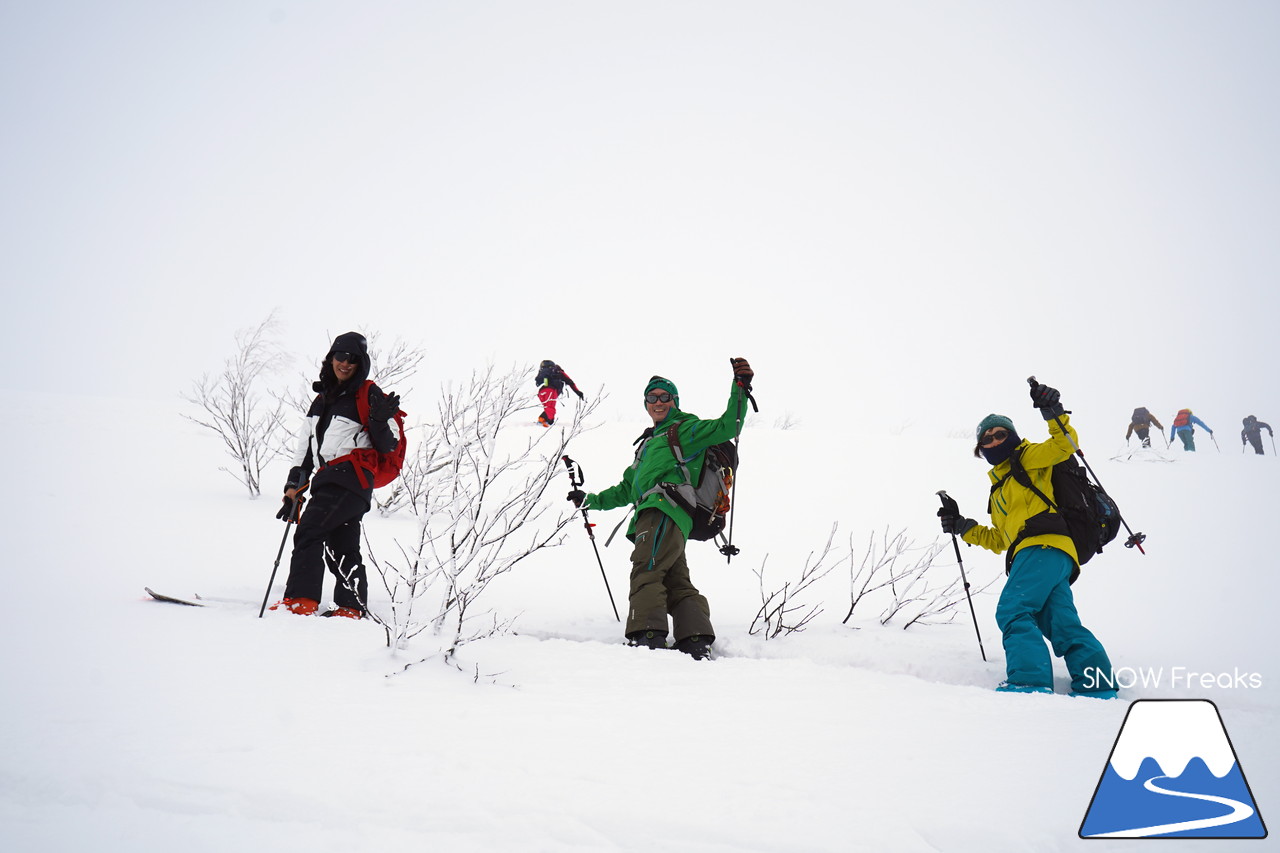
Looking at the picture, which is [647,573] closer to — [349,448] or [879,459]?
[349,448]

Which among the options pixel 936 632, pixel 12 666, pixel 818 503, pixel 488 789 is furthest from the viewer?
pixel 818 503

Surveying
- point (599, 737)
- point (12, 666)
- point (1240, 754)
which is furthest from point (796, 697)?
point (12, 666)

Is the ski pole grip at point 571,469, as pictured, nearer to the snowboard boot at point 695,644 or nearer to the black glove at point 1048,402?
the snowboard boot at point 695,644

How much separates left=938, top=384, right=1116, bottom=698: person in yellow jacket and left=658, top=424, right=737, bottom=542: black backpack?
4.35ft

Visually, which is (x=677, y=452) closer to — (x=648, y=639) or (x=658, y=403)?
(x=658, y=403)

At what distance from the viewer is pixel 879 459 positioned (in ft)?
34.0

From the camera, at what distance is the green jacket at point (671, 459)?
11.6 feet

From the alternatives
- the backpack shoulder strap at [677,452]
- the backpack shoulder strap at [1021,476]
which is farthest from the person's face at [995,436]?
the backpack shoulder strap at [677,452]

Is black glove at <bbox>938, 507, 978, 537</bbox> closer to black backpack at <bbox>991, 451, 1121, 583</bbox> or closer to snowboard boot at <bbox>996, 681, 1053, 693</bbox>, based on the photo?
black backpack at <bbox>991, 451, 1121, 583</bbox>

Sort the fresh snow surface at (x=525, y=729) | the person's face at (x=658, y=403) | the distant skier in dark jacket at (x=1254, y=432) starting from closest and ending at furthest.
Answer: the fresh snow surface at (x=525, y=729) < the person's face at (x=658, y=403) < the distant skier in dark jacket at (x=1254, y=432)

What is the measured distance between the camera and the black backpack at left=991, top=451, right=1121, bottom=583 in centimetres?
323

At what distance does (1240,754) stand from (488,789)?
2.25m

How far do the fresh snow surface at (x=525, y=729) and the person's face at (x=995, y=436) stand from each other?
121 centimetres

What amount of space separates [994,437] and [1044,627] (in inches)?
40.7
